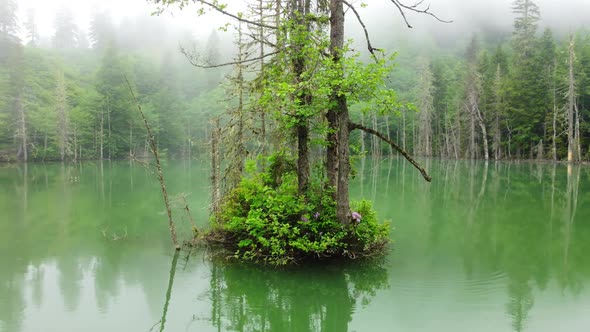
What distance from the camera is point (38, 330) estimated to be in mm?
6461

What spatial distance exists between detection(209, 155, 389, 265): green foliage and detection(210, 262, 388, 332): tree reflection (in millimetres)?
411

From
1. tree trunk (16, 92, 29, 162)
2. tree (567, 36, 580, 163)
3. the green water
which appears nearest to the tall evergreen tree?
tree trunk (16, 92, 29, 162)

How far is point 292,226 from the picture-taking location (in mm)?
9352

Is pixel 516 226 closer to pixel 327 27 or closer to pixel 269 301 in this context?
pixel 327 27

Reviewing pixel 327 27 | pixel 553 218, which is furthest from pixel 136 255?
pixel 553 218

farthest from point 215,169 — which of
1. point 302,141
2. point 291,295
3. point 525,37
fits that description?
point 525,37

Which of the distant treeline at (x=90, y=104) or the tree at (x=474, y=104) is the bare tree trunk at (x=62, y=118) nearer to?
the distant treeline at (x=90, y=104)

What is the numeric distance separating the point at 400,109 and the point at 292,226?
142ft

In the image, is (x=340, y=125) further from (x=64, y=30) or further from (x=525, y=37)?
(x=64, y=30)

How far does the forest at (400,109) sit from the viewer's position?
169 feet

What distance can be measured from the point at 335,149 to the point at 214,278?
391 cm

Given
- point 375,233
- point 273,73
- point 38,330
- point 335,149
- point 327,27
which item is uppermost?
point 327,27

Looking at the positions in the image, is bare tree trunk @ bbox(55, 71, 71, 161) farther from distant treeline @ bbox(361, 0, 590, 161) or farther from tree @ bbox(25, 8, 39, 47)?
tree @ bbox(25, 8, 39, 47)

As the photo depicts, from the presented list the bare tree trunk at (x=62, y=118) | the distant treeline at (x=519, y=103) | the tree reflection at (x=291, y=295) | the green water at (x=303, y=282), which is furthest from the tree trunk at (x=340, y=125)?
the bare tree trunk at (x=62, y=118)
